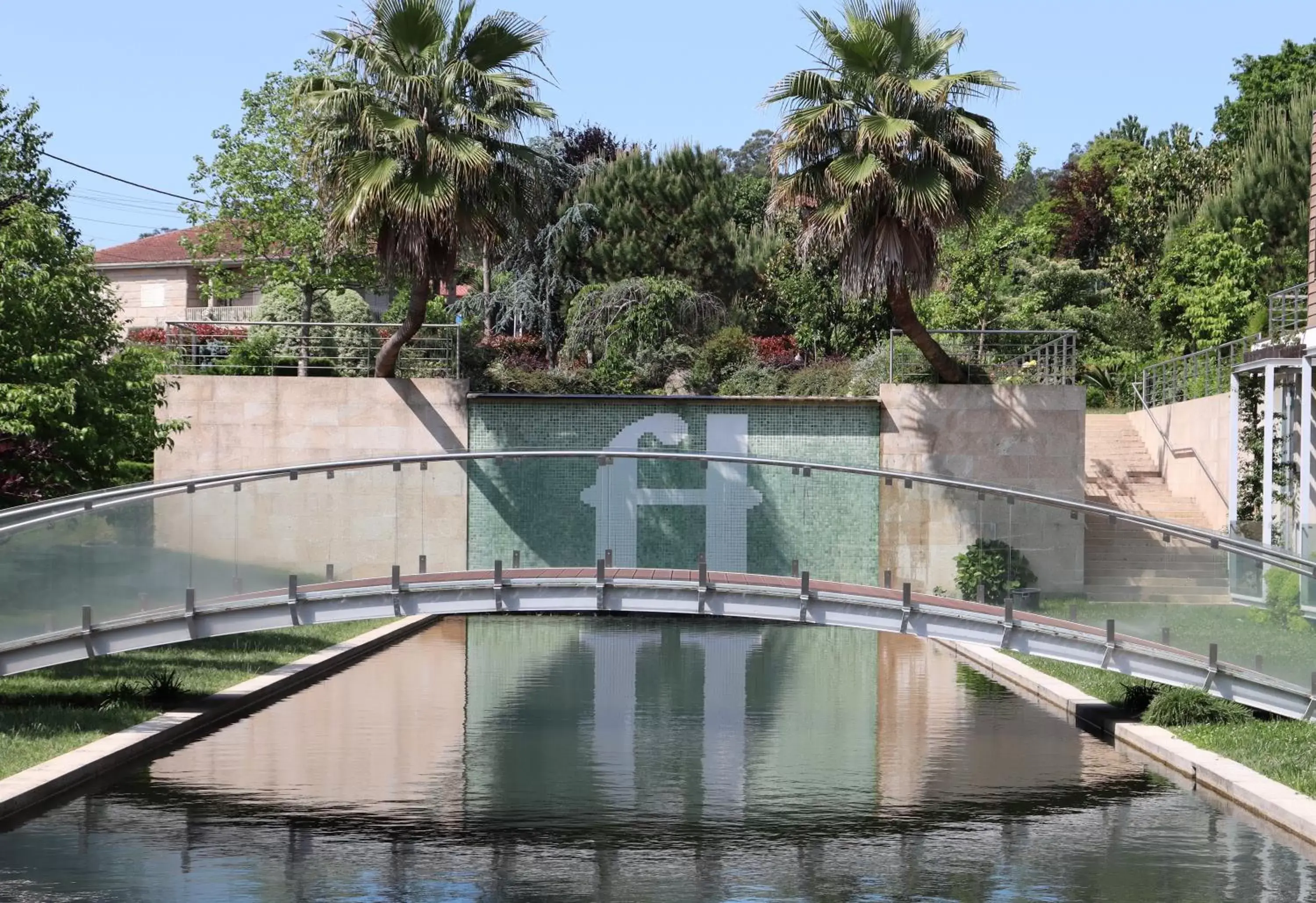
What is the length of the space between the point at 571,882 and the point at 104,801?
14.5 feet

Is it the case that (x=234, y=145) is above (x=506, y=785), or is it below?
above

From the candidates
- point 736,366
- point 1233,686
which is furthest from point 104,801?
point 736,366

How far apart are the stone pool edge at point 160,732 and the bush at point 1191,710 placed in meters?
9.48

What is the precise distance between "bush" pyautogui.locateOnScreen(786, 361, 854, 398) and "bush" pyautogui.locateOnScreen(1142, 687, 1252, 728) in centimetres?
1512

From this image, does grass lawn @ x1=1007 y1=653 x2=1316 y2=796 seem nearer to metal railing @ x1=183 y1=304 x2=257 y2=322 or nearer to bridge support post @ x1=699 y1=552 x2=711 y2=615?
bridge support post @ x1=699 y1=552 x2=711 y2=615

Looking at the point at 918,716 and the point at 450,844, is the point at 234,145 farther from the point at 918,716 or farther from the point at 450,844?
the point at 450,844

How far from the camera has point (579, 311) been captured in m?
42.7

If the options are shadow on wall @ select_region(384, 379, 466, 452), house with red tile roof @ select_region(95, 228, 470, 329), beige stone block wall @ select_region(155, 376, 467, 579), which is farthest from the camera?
house with red tile roof @ select_region(95, 228, 470, 329)

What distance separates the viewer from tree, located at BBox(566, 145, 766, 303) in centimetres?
4841

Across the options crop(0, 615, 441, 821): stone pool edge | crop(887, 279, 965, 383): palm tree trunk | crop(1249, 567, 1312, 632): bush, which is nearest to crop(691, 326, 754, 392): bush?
crop(887, 279, 965, 383): palm tree trunk

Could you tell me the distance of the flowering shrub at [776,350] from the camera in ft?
124

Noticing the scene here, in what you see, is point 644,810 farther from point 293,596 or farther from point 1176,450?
point 1176,450

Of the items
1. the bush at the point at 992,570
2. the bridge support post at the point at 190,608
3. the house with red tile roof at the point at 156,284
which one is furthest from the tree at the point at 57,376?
the house with red tile roof at the point at 156,284

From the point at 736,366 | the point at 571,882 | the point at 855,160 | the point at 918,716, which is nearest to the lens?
the point at 571,882
